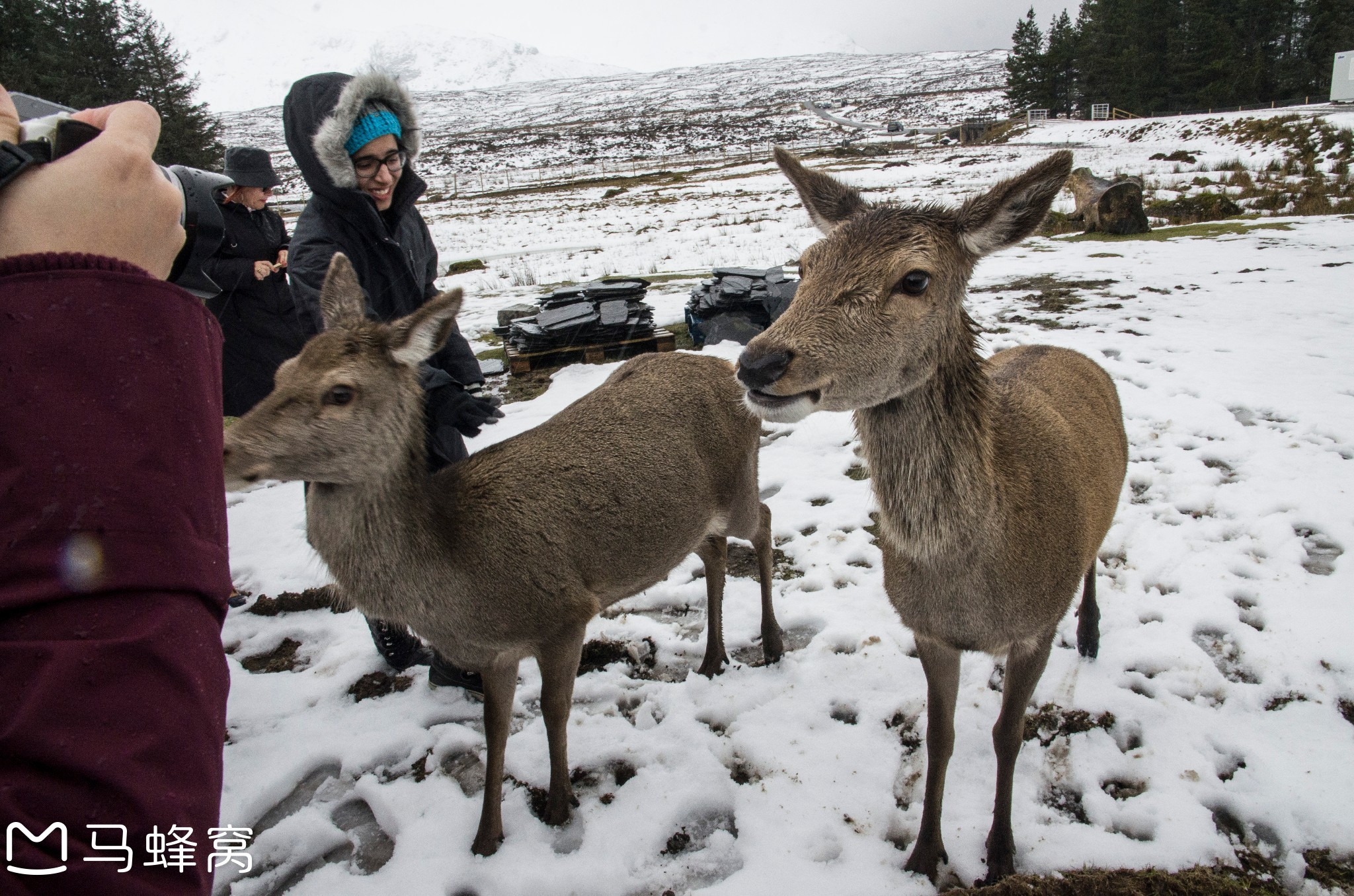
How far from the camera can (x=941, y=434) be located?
2.40m

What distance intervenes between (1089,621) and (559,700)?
2.98 m

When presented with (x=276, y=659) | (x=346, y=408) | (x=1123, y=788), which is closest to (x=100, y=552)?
(x=346, y=408)

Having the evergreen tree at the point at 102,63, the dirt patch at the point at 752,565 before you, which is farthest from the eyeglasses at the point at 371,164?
the evergreen tree at the point at 102,63

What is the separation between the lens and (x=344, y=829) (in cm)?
312

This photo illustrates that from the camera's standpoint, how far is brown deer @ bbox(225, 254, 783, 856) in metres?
2.54

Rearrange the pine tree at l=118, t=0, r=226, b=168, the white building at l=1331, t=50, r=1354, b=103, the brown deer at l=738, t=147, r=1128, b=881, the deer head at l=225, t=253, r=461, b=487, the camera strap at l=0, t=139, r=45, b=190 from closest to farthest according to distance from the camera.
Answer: the camera strap at l=0, t=139, r=45, b=190 → the brown deer at l=738, t=147, r=1128, b=881 → the deer head at l=225, t=253, r=461, b=487 → the pine tree at l=118, t=0, r=226, b=168 → the white building at l=1331, t=50, r=1354, b=103

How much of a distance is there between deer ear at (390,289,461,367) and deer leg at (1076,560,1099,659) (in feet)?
11.8

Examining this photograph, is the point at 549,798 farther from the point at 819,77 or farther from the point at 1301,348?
the point at 819,77

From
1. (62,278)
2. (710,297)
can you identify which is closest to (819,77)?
(710,297)

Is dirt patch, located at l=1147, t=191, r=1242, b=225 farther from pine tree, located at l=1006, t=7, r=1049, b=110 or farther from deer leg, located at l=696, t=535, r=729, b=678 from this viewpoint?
pine tree, located at l=1006, t=7, r=1049, b=110

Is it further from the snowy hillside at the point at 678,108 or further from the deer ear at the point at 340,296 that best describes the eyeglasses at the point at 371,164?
the snowy hillside at the point at 678,108

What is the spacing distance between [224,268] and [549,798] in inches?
176

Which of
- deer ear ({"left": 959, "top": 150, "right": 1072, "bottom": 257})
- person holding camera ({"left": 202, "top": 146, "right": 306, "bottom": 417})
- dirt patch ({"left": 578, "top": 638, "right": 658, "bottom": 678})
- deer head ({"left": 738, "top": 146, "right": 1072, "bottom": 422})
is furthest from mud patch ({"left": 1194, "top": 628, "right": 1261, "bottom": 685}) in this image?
person holding camera ({"left": 202, "top": 146, "right": 306, "bottom": 417})

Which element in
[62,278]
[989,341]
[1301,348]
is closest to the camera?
[62,278]
